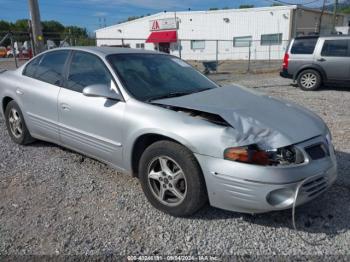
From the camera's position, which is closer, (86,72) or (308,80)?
(86,72)

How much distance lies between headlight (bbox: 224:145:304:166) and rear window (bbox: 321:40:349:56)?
8.91 metres

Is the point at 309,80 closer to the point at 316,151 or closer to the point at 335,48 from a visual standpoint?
the point at 335,48

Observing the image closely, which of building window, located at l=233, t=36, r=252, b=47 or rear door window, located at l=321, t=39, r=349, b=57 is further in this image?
building window, located at l=233, t=36, r=252, b=47

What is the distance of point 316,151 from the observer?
2906mm

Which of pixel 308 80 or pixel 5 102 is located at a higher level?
pixel 5 102

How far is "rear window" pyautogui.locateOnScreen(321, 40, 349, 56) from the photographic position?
10180 mm

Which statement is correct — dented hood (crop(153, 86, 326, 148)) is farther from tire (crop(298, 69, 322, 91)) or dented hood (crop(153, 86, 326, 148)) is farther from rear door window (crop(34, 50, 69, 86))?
tire (crop(298, 69, 322, 91))

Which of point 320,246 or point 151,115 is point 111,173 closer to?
point 151,115

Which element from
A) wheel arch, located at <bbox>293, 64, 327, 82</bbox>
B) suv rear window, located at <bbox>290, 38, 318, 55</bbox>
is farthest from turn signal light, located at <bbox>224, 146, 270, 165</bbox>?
suv rear window, located at <bbox>290, 38, 318, 55</bbox>

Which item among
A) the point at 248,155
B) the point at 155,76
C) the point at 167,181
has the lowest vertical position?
the point at 167,181

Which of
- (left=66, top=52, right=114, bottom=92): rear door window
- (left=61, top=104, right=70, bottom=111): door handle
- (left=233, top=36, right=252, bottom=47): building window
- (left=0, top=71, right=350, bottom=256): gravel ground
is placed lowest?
(left=0, top=71, right=350, bottom=256): gravel ground

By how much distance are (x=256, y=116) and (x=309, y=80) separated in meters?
8.77

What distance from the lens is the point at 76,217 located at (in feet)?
10.3

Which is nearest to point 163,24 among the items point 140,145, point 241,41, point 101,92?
point 241,41
